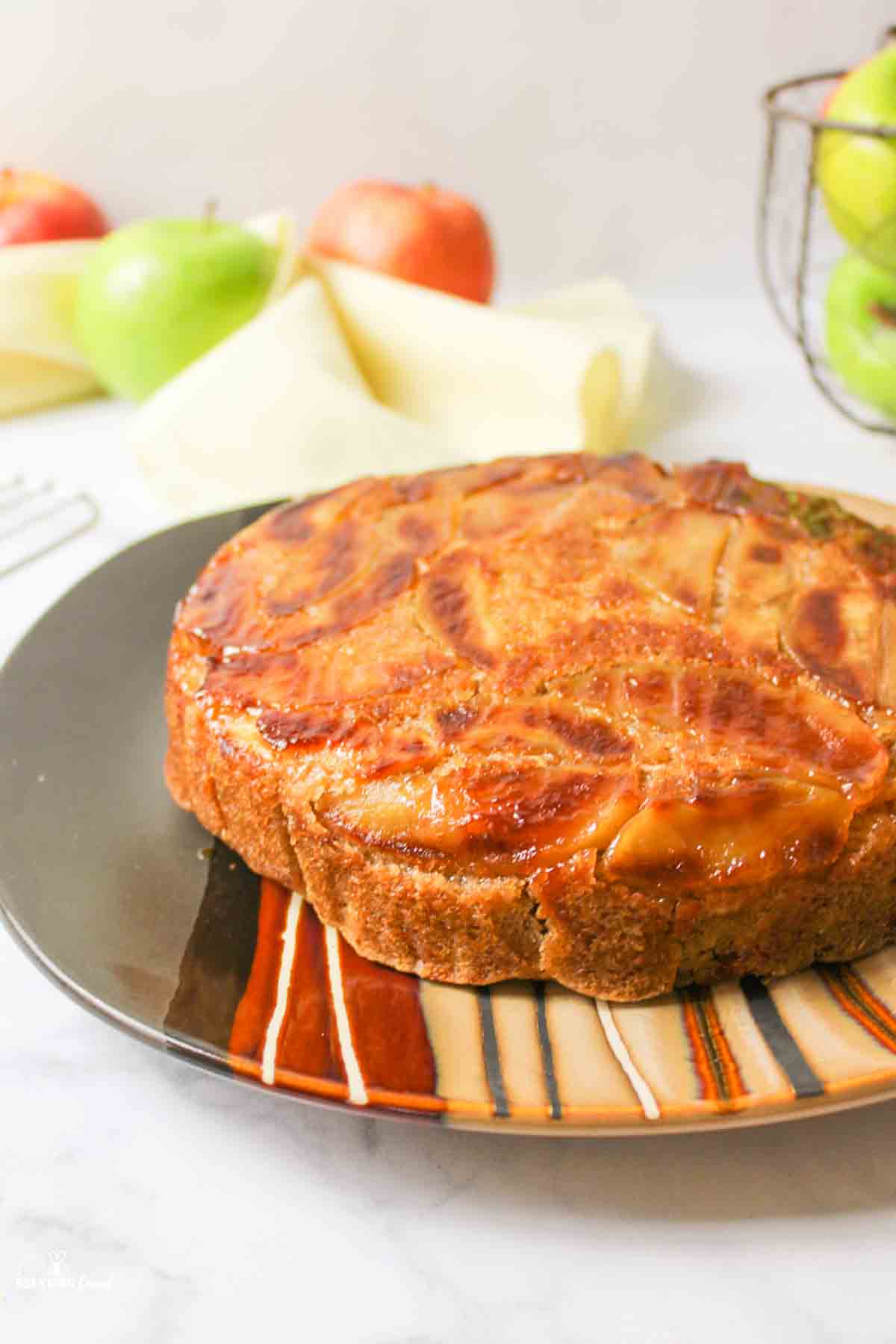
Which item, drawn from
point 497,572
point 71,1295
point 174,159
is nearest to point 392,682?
point 497,572

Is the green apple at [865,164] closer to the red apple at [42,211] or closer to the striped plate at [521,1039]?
the striped plate at [521,1039]

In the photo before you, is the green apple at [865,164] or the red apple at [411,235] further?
the red apple at [411,235]

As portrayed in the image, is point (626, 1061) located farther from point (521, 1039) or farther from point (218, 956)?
point (218, 956)

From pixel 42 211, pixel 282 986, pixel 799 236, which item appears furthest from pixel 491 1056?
pixel 799 236

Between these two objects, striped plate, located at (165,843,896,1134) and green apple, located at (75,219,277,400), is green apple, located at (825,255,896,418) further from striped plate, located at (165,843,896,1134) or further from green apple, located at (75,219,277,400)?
striped plate, located at (165,843,896,1134)

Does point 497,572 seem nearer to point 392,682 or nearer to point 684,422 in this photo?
point 392,682

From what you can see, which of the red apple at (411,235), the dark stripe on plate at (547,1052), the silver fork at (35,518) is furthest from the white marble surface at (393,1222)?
the red apple at (411,235)
